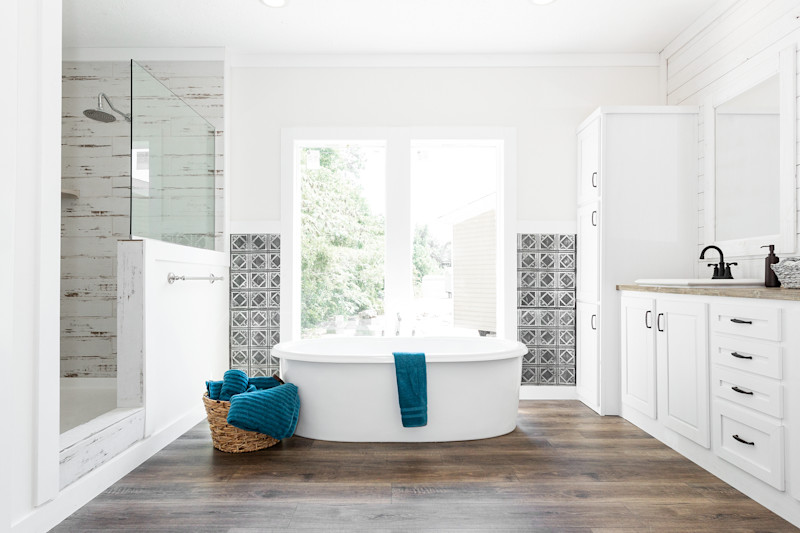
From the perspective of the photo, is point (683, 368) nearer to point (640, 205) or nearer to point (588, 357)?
point (588, 357)

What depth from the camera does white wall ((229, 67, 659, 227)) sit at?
4.24 meters

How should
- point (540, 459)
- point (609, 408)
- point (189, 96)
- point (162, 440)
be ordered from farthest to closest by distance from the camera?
point (189, 96), point (609, 408), point (162, 440), point (540, 459)

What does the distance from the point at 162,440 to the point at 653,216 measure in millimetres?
3396

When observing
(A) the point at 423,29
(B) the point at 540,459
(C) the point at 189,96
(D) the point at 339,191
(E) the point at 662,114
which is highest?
(A) the point at 423,29

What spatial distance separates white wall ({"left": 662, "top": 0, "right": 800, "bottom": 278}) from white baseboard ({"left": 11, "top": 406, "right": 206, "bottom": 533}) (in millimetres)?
3464

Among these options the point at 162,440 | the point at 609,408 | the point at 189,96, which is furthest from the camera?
the point at 189,96

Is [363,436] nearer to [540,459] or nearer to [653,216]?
[540,459]

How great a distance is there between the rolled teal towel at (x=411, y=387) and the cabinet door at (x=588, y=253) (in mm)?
1543

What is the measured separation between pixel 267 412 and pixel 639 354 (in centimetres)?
225

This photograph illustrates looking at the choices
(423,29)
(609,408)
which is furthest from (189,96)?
(609,408)

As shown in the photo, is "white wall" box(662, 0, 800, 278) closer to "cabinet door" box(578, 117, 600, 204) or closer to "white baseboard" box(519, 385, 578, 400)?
"cabinet door" box(578, 117, 600, 204)

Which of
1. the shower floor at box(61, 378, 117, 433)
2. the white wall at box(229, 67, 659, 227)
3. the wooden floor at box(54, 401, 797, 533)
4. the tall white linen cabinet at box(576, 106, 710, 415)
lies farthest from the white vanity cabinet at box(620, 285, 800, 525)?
the shower floor at box(61, 378, 117, 433)

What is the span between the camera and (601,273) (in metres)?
3.68

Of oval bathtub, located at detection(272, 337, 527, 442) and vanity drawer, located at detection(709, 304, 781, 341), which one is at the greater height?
vanity drawer, located at detection(709, 304, 781, 341)
